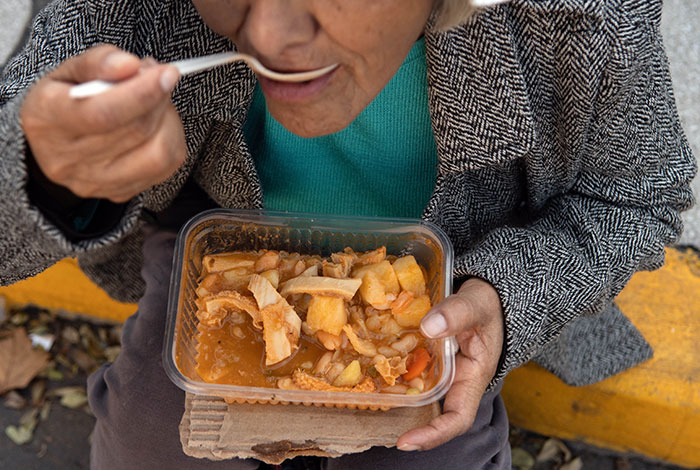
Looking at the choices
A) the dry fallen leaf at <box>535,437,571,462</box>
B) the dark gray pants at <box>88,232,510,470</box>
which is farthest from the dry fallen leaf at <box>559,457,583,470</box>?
the dark gray pants at <box>88,232,510,470</box>

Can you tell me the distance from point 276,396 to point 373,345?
0.69 feet

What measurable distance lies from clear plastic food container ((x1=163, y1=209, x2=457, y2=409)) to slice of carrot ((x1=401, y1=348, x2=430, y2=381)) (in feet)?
0.11

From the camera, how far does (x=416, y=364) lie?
52.6 inches

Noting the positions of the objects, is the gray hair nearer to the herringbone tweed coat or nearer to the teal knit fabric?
the herringbone tweed coat

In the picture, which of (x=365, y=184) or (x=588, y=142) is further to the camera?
(x=365, y=184)

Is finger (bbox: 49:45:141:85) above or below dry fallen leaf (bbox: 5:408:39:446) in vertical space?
above

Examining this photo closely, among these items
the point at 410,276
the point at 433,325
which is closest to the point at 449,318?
the point at 433,325

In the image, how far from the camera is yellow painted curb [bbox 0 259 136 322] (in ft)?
7.75

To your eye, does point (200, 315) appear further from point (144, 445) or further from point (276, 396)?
point (144, 445)

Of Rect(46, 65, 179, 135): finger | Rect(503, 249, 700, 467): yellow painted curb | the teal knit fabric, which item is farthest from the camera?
Rect(503, 249, 700, 467): yellow painted curb

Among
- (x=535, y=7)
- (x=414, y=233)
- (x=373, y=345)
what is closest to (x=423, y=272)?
(x=414, y=233)

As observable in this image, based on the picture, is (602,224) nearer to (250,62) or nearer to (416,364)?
(416,364)

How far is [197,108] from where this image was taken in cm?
144

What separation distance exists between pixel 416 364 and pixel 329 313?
199 mm
